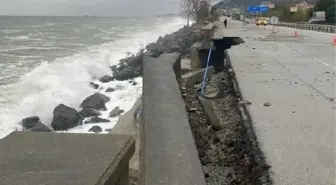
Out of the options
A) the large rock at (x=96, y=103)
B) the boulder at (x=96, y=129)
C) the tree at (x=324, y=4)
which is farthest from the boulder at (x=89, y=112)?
the tree at (x=324, y=4)

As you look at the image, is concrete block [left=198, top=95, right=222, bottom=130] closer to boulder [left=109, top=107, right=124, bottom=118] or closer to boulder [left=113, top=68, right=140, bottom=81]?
boulder [left=109, top=107, right=124, bottom=118]

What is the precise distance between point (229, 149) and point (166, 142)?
889 mm

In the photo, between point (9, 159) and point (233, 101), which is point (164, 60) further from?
point (9, 159)

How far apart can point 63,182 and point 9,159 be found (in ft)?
1.87

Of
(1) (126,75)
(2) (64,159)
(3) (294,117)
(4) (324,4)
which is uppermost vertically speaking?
(4) (324,4)

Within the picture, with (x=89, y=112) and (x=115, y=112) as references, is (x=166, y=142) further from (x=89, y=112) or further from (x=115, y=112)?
(x=89, y=112)

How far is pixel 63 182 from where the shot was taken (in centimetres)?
255

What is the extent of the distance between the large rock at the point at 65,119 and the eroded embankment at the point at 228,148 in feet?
24.0

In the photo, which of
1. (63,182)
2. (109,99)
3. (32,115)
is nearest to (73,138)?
(63,182)

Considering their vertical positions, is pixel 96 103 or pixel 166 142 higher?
pixel 166 142

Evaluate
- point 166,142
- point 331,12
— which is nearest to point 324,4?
point 331,12

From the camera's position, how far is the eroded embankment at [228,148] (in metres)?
3.51

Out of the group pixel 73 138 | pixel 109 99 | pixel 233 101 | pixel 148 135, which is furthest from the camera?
pixel 109 99

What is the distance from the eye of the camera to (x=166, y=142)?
3740 millimetres
